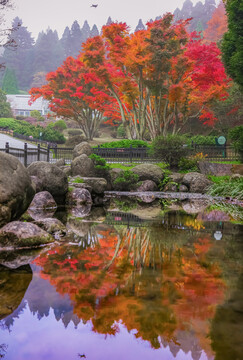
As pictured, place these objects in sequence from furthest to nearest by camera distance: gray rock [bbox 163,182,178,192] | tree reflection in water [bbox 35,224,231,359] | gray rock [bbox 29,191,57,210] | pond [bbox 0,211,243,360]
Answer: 1. gray rock [bbox 163,182,178,192]
2. gray rock [bbox 29,191,57,210]
3. tree reflection in water [bbox 35,224,231,359]
4. pond [bbox 0,211,243,360]

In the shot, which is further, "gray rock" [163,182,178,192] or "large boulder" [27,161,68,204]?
"gray rock" [163,182,178,192]

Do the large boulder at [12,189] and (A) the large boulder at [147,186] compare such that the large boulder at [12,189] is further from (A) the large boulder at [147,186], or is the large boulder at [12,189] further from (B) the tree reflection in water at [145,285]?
(A) the large boulder at [147,186]

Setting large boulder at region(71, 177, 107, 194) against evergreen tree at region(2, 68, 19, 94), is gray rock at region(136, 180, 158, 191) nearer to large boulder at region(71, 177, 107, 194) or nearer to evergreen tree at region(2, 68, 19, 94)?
large boulder at region(71, 177, 107, 194)

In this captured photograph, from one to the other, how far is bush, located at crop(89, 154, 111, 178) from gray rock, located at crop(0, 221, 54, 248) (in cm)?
1055

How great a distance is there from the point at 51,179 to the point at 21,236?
21.9ft

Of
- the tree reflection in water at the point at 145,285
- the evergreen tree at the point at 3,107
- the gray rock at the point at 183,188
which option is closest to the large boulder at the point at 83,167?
the gray rock at the point at 183,188

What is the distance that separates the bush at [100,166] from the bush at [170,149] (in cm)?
350

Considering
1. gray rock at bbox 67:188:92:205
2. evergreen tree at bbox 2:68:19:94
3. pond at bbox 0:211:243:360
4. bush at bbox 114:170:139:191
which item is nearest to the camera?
pond at bbox 0:211:243:360

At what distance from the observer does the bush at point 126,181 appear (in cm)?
1592

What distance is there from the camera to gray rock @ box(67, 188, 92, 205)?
12109mm

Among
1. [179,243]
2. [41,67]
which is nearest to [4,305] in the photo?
[179,243]

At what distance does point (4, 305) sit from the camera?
3043 mm

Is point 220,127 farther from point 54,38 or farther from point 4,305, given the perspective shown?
point 54,38

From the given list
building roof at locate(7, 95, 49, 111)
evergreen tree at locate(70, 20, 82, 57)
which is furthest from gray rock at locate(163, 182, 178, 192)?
evergreen tree at locate(70, 20, 82, 57)
